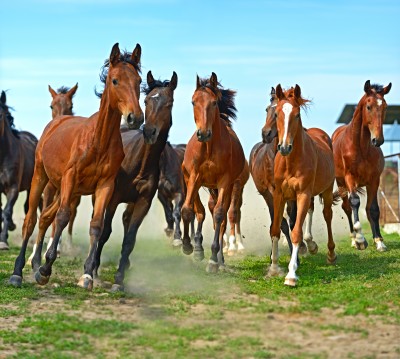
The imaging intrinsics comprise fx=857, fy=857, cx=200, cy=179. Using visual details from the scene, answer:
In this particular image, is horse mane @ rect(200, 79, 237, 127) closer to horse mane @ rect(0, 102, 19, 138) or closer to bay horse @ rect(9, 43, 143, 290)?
bay horse @ rect(9, 43, 143, 290)

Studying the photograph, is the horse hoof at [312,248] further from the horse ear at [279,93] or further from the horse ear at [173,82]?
the horse ear at [173,82]

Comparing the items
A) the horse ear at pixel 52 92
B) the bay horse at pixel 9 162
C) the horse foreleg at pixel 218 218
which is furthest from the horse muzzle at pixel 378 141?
the bay horse at pixel 9 162

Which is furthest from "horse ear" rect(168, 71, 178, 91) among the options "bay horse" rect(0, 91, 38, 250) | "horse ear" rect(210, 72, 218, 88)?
"bay horse" rect(0, 91, 38, 250)

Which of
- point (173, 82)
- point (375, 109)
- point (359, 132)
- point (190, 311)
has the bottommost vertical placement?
point (190, 311)

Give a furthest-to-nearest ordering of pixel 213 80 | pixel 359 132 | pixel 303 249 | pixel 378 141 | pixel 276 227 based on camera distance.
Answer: pixel 359 132 → pixel 303 249 → pixel 378 141 → pixel 213 80 → pixel 276 227

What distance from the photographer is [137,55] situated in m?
10.3

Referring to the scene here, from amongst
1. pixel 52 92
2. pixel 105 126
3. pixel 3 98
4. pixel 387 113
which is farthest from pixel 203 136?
pixel 387 113

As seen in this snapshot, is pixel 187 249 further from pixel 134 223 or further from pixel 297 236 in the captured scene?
pixel 297 236

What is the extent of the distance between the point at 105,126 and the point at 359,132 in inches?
240

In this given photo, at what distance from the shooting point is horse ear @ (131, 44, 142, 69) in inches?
404

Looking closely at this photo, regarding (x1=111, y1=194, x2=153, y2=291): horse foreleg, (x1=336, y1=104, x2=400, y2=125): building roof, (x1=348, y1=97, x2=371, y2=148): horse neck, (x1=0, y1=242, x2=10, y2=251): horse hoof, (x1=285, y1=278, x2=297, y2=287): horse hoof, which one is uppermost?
(x1=336, y1=104, x2=400, y2=125): building roof

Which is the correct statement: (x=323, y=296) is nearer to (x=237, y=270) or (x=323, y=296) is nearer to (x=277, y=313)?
(x=277, y=313)

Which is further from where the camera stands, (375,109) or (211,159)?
(375,109)

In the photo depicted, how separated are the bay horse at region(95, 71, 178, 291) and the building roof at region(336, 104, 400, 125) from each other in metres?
28.3
